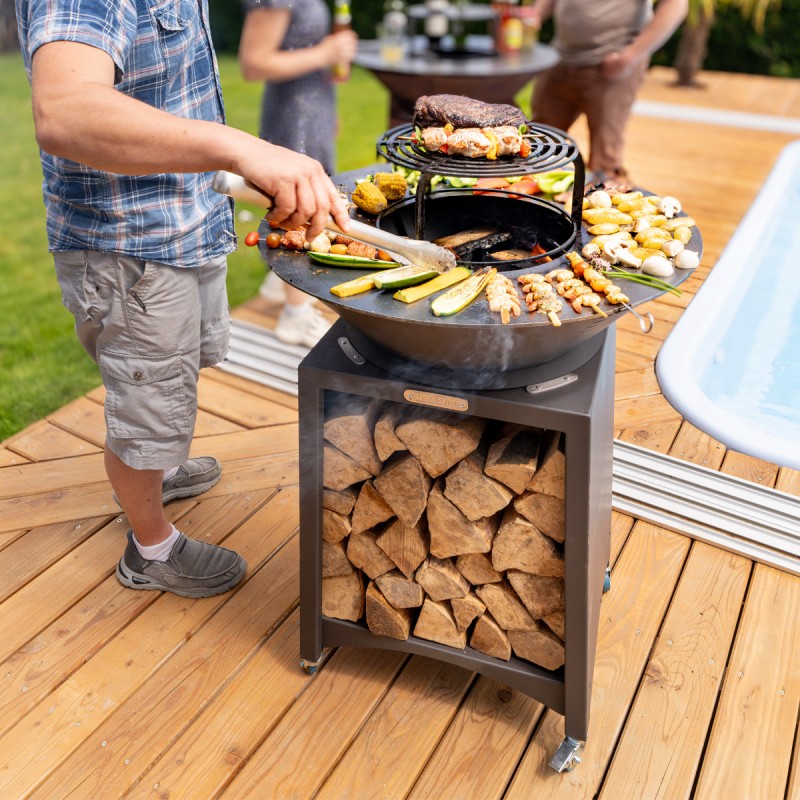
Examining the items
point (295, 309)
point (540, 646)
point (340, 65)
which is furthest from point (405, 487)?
point (340, 65)

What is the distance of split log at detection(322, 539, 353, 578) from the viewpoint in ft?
5.63

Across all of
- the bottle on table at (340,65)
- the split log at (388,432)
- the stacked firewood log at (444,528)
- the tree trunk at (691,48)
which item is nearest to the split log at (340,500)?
the stacked firewood log at (444,528)

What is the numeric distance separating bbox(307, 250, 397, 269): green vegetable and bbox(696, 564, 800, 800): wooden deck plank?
45.8 inches

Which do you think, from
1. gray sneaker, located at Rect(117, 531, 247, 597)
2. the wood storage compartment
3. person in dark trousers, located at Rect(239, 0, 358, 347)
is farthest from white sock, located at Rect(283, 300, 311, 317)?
the wood storage compartment

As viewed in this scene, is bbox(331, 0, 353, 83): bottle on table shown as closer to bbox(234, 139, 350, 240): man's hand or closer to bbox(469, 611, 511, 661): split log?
bbox(234, 139, 350, 240): man's hand

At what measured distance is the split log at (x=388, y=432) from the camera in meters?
1.52

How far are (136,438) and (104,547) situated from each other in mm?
529

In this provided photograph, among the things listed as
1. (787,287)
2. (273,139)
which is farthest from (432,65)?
(787,287)

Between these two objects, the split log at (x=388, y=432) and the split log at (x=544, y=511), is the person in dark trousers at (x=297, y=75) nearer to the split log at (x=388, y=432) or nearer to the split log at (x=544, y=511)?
the split log at (x=388, y=432)

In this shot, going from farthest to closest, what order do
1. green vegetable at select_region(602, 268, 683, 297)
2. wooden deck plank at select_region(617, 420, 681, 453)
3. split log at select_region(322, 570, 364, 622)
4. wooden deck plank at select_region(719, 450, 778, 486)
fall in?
wooden deck plank at select_region(617, 420, 681, 453) < wooden deck plank at select_region(719, 450, 778, 486) < split log at select_region(322, 570, 364, 622) < green vegetable at select_region(602, 268, 683, 297)

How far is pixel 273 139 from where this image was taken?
2.90m

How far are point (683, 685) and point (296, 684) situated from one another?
847mm

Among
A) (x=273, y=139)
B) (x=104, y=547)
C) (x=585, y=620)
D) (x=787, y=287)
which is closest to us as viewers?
(x=585, y=620)

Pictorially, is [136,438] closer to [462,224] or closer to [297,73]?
[462,224]
